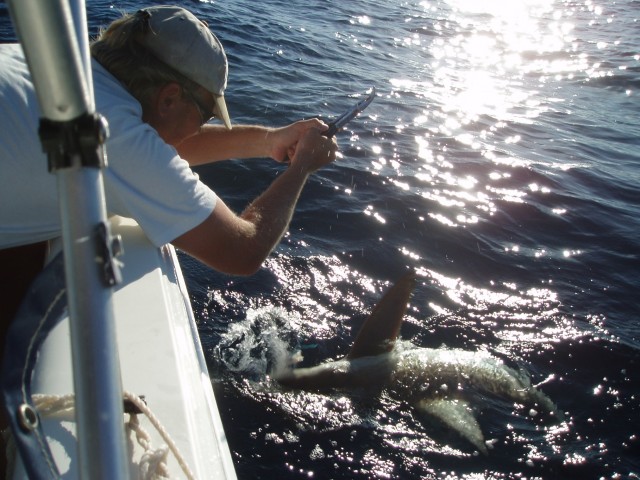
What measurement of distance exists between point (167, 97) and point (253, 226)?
61cm

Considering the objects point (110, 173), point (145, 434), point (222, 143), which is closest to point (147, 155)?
point (110, 173)

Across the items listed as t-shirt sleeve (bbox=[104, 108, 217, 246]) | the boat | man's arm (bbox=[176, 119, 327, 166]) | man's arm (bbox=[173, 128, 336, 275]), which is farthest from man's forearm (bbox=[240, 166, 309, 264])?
man's arm (bbox=[176, 119, 327, 166])

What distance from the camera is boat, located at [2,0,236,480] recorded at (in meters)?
0.83

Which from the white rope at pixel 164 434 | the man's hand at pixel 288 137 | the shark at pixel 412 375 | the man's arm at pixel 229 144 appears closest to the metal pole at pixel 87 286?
the white rope at pixel 164 434

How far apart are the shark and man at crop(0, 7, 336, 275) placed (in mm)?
1537

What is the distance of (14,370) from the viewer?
1271mm

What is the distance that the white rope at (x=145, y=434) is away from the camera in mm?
1550

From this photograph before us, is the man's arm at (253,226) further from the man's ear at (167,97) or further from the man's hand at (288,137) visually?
the man's ear at (167,97)

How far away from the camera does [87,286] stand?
89cm

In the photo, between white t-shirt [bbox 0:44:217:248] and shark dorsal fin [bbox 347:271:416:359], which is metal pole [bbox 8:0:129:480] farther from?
shark dorsal fin [bbox 347:271:416:359]

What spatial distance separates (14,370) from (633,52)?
15215mm

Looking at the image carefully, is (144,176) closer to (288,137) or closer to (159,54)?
(159,54)

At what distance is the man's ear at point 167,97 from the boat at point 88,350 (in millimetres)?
690

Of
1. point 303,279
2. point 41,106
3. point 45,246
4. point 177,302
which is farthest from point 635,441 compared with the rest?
point 41,106
